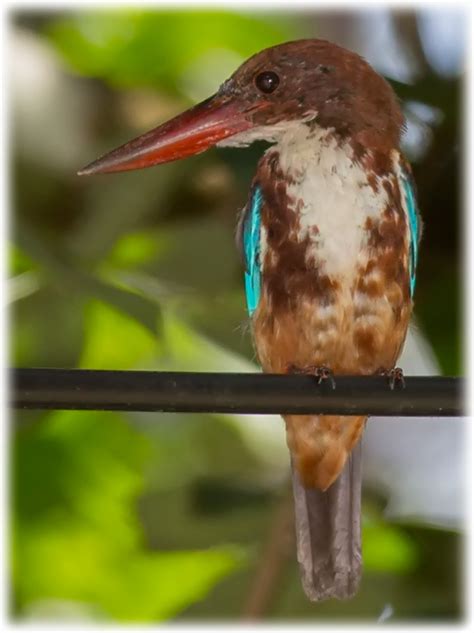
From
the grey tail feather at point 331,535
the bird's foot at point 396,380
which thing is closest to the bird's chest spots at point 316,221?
the bird's foot at point 396,380

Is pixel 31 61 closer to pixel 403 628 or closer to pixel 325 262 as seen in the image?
pixel 325 262

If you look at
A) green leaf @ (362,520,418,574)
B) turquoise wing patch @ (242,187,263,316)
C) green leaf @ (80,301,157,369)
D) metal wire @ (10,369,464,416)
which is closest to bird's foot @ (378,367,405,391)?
metal wire @ (10,369,464,416)

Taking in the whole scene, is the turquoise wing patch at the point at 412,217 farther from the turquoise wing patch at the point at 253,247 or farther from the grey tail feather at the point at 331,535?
the grey tail feather at the point at 331,535

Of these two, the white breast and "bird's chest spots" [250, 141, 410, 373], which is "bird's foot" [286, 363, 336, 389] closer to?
"bird's chest spots" [250, 141, 410, 373]

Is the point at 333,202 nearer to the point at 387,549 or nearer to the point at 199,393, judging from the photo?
the point at 199,393

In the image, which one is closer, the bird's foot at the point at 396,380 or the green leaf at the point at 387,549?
the bird's foot at the point at 396,380

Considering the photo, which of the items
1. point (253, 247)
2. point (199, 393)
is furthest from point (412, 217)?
point (199, 393)

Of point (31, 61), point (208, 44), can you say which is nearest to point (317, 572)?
point (31, 61)
